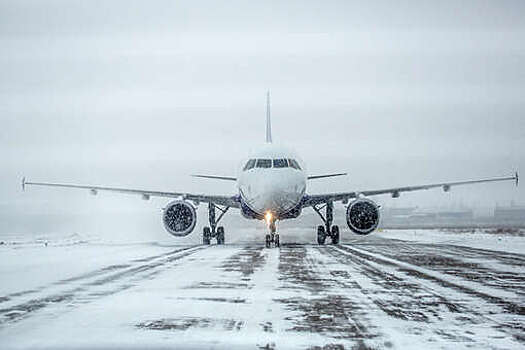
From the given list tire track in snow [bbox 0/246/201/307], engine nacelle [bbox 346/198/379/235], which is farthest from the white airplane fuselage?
tire track in snow [bbox 0/246/201/307]

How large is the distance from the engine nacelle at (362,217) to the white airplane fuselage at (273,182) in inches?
98.1

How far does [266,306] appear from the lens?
30.8ft

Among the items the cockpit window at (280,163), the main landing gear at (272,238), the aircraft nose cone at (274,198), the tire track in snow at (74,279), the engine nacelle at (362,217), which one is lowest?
the tire track in snow at (74,279)

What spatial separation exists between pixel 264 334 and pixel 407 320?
2.14 meters

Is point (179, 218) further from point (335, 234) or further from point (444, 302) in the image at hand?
point (444, 302)

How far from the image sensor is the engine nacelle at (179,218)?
28391 millimetres

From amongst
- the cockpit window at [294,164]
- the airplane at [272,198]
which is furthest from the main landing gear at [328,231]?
the cockpit window at [294,164]

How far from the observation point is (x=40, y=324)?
794cm

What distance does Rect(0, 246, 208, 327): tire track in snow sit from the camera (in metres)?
9.09

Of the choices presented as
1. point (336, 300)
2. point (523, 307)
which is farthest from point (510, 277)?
point (336, 300)

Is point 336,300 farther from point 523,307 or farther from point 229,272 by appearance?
point 229,272

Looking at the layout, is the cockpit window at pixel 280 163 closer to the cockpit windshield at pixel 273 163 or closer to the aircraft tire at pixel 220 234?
the cockpit windshield at pixel 273 163

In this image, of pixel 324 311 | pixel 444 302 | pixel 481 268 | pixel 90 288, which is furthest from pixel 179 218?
pixel 324 311

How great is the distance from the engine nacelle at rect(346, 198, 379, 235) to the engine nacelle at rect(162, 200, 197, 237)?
23.7ft
